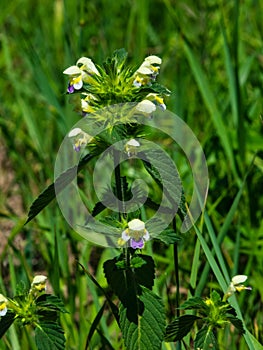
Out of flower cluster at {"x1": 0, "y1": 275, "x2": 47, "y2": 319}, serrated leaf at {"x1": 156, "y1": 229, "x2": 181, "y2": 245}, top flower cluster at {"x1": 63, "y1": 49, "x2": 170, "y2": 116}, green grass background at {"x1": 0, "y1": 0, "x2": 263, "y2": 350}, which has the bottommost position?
green grass background at {"x1": 0, "y1": 0, "x2": 263, "y2": 350}

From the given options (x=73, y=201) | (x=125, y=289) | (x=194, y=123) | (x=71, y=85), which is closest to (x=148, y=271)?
(x=125, y=289)

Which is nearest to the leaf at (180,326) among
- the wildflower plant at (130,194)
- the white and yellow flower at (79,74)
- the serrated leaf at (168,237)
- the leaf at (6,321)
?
the wildflower plant at (130,194)

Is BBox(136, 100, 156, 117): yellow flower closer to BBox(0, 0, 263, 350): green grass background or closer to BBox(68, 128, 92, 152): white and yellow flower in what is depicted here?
BBox(68, 128, 92, 152): white and yellow flower

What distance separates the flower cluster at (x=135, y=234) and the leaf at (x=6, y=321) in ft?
0.66

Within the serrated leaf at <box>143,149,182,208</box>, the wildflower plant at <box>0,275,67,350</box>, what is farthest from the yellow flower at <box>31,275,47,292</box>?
the serrated leaf at <box>143,149,182,208</box>

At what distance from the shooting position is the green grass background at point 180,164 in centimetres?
134

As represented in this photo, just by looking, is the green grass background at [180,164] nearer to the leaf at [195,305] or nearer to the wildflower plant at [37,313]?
the leaf at [195,305]

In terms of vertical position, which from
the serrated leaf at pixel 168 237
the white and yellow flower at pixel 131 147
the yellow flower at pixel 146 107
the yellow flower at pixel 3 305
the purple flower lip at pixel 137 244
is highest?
the yellow flower at pixel 146 107

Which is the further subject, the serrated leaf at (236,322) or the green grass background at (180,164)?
the green grass background at (180,164)

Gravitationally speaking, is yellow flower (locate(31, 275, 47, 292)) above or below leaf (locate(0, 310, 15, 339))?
above

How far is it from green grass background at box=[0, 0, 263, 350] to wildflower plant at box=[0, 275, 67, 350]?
238 mm

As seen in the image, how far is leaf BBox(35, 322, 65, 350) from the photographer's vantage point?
35.4 inches

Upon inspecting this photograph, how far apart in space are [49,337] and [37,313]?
60mm

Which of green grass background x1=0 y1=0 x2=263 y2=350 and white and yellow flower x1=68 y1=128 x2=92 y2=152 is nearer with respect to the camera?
white and yellow flower x1=68 y1=128 x2=92 y2=152
